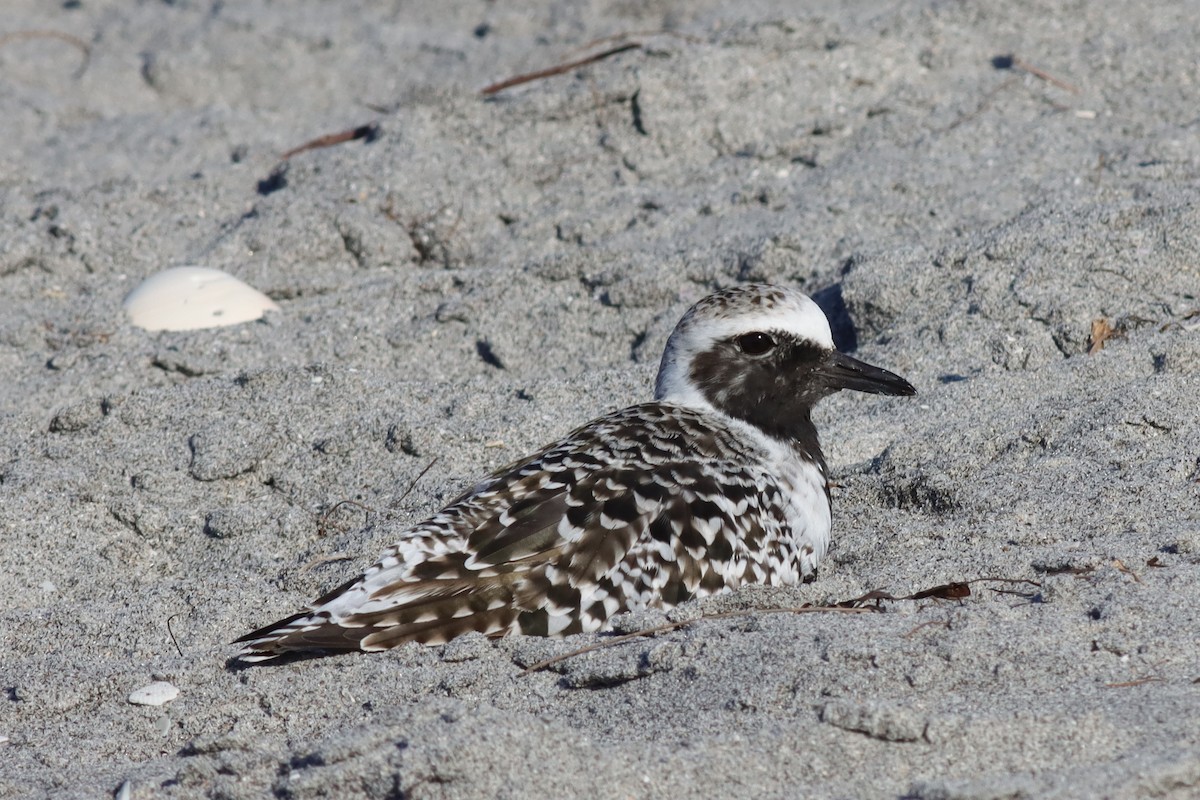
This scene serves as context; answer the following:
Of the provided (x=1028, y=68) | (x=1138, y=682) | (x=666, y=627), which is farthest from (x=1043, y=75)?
(x=1138, y=682)

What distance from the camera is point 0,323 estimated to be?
248 inches

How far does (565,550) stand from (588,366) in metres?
1.93

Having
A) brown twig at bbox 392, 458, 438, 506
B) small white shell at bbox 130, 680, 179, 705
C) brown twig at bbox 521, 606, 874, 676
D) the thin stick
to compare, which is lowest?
small white shell at bbox 130, 680, 179, 705

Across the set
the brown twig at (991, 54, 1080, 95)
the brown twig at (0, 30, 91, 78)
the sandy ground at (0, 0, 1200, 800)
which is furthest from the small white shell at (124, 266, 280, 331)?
the brown twig at (0, 30, 91, 78)

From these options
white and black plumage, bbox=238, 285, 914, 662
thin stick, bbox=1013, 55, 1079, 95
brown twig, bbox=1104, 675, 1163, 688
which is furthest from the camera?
thin stick, bbox=1013, 55, 1079, 95

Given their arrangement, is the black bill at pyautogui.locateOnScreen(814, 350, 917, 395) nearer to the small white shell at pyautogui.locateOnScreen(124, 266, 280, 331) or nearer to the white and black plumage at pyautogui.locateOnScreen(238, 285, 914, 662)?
the white and black plumage at pyautogui.locateOnScreen(238, 285, 914, 662)

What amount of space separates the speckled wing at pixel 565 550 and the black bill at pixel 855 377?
1.72ft

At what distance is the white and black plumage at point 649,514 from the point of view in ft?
12.7

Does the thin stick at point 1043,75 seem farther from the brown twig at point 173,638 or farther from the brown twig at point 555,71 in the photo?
the brown twig at point 173,638

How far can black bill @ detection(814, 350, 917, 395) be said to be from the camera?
4723mm

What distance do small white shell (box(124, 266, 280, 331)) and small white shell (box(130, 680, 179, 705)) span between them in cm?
262

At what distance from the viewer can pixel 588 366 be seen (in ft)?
19.1

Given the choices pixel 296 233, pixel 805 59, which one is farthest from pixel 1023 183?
pixel 296 233

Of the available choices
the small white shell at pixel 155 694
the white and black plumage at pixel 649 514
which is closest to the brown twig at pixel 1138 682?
the white and black plumage at pixel 649 514
